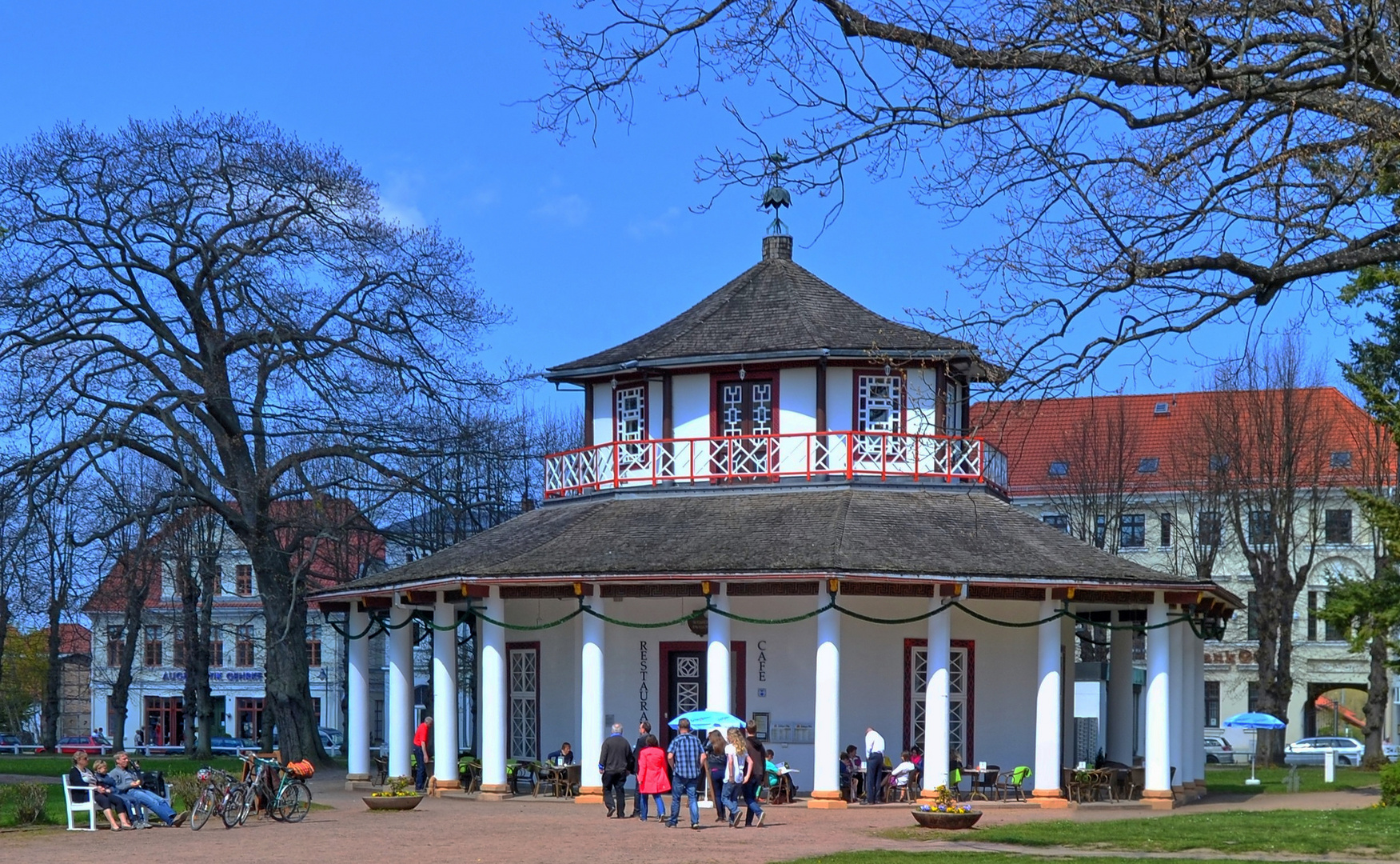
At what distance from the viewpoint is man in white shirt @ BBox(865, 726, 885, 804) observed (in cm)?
3012

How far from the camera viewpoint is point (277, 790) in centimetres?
2672

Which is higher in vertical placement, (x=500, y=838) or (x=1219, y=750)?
(x=500, y=838)

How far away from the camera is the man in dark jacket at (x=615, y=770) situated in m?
27.7

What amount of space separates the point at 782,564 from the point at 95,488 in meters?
22.8

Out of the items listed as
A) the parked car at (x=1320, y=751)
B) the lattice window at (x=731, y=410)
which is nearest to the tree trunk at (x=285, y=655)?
the lattice window at (x=731, y=410)

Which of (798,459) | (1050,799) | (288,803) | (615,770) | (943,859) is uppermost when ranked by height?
(798,459)

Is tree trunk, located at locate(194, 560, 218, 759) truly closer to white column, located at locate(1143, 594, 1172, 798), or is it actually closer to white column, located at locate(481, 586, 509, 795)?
→ white column, located at locate(481, 586, 509, 795)

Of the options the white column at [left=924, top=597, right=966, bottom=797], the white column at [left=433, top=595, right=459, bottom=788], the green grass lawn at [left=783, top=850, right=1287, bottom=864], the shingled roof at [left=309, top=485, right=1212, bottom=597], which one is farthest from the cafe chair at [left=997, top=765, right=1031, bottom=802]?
the green grass lawn at [left=783, top=850, right=1287, bottom=864]

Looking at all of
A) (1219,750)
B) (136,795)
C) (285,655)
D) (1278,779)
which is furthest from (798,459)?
(1219,750)

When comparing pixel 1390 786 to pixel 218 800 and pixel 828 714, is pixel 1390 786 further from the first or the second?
pixel 218 800

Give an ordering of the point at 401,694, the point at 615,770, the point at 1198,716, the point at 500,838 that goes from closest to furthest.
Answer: the point at 500,838 → the point at 615,770 → the point at 401,694 → the point at 1198,716

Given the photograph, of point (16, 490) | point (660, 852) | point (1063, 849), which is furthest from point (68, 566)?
point (1063, 849)

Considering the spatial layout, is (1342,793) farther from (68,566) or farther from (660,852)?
(68,566)

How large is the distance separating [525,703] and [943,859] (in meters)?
16.4
